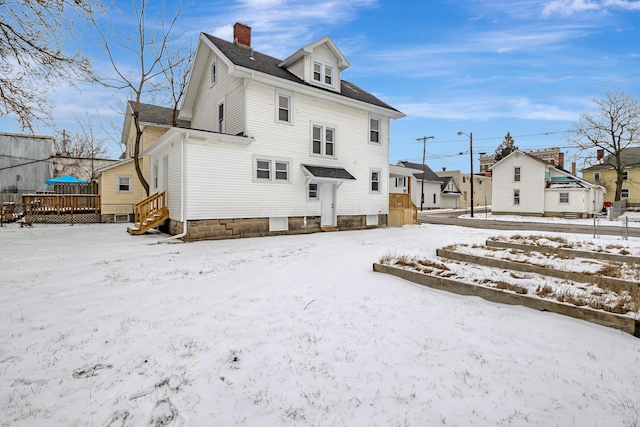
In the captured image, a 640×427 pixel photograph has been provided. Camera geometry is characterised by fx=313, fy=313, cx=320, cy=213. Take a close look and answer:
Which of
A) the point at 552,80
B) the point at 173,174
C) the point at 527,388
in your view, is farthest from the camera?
the point at 552,80

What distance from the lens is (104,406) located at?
2627mm

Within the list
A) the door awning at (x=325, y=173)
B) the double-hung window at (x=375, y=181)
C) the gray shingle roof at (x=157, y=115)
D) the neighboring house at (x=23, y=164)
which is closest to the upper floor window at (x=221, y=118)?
the door awning at (x=325, y=173)

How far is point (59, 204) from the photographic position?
19.4m

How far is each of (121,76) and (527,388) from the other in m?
24.8

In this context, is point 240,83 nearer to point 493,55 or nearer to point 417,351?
point 417,351

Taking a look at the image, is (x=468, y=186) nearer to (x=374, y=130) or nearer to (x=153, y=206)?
(x=374, y=130)

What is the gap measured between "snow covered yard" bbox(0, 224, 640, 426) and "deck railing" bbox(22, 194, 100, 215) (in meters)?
16.0

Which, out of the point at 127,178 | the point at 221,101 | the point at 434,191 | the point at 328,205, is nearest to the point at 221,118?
the point at 221,101

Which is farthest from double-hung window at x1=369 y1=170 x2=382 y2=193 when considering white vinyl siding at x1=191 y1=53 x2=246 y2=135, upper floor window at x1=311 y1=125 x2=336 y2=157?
white vinyl siding at x1=191 y1=53 x2=246 y2=135

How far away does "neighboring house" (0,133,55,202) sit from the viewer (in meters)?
25.0

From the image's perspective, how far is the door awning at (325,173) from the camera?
49.6 ft

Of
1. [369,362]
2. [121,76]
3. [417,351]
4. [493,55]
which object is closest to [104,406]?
[369,362]

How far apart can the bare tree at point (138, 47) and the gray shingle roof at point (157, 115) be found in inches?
96.8

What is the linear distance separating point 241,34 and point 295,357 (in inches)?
737
